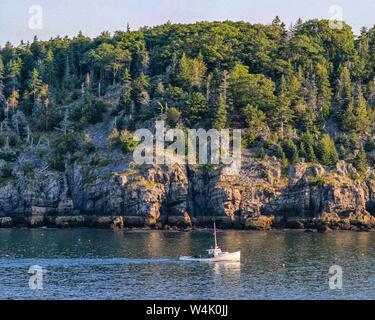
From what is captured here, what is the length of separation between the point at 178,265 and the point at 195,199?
4666cm

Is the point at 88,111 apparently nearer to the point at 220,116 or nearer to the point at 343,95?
the point at 220,116

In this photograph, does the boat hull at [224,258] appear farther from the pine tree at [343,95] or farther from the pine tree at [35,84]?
the pine tree at [35,84]

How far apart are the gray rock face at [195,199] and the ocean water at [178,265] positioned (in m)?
6.52

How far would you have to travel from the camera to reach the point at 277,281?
91.8 metres

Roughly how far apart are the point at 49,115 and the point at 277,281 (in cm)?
10017

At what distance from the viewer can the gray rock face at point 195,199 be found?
14575 cm

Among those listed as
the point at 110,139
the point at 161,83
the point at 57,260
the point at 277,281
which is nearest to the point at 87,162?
the point at 110,139

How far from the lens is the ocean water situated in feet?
282

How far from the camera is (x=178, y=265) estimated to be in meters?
102

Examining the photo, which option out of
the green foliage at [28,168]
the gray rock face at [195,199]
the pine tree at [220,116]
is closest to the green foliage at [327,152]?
the gray rock face at [195,199]

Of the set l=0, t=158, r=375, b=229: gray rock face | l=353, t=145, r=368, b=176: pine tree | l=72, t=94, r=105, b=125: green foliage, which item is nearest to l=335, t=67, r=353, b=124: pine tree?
l=353, t=145, r=368, b=176: pine tree

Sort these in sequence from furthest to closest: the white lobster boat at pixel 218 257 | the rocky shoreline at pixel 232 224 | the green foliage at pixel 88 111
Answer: the green foliage at pixel 88 111 → the rocky shoreline at pixel 232 224 → the white lobster boat at pixel 218 257

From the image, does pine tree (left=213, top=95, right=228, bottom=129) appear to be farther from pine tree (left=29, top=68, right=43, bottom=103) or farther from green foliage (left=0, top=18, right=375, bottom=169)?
pine tree (left=29, top=68, right=43, bottom=103)
